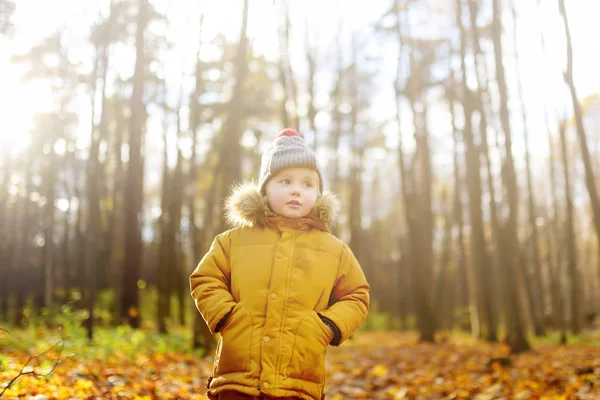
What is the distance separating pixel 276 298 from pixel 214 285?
0.37 meters

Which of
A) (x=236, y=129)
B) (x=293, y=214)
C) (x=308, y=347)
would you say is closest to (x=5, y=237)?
(x=236, y=129)

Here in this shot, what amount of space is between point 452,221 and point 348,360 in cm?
1384

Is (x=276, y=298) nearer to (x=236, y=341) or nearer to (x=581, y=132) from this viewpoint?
(x=236, y=341)

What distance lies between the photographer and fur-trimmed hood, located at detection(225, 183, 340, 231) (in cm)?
294

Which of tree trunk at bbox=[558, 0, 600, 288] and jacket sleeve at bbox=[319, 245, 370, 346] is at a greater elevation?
tree trunk at bbox=[558, 0, 600, 288]

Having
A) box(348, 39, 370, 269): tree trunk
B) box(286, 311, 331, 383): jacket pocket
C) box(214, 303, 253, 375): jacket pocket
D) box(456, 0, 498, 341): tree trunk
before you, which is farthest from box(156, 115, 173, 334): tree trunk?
box(286, 311, 331, 383): jacket pocket

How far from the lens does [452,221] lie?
23188 mm

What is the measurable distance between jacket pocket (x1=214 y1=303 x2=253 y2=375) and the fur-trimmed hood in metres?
0.53

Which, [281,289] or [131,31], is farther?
[131,31]

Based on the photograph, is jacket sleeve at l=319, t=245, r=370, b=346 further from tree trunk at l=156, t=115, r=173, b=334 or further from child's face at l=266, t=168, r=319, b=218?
tree trunk at l=156, t=115, r=173, b=334

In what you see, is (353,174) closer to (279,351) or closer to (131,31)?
A: (131,31)

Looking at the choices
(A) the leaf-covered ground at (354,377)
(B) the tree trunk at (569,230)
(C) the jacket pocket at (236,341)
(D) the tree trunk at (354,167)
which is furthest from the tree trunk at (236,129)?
(B) the tree trunk at (569,230)

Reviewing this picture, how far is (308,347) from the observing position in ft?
8.66

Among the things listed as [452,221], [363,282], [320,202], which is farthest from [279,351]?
[452,221]
